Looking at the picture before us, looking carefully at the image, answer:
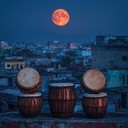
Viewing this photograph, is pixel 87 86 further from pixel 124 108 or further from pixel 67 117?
pixel 124 108

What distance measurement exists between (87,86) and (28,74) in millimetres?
1466

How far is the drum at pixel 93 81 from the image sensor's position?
Result: 28.6 ft

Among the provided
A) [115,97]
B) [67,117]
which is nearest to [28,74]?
[67,117]

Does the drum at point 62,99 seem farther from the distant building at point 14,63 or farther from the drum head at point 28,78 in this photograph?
the distant building at point 14,63

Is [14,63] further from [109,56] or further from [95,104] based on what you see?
[95,104]

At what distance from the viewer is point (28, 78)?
8.89 m

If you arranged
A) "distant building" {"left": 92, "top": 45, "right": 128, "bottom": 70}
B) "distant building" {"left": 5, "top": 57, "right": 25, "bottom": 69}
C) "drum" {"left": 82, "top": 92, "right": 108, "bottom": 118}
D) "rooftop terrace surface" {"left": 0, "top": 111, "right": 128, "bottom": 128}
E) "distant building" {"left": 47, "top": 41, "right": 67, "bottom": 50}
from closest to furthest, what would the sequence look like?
1. "rooftop terrace surface" {"left": 0, "top": 111, "right": 128, "bottom": 128}
2. "drum" {"left": 82, "top": 92, "right": 108, "bottom": 118}
3. "distant building" {"left": 92, "top": 45, "right": 128, "bottom": 70}
4. "distant building" {"left": 5, "top": 57, "right": 25, "bottom": 69}
5. "distant building" {"left": 47, "top": 41, "right": 67, "bottom": 50}

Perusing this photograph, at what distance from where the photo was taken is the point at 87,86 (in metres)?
8.77

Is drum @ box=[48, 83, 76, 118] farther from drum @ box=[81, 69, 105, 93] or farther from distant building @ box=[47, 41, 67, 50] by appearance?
distant building @ box=[47, 41, 67, 50]

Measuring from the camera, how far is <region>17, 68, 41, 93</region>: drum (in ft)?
28.8

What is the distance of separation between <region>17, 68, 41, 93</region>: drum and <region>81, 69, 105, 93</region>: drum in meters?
1.12

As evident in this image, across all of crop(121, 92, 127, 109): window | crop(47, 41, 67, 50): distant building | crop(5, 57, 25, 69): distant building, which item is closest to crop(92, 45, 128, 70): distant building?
crop(121, 92, 127, 109): window

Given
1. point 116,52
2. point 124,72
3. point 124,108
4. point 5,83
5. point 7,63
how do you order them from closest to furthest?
1. point 124,108
2. point 124,72
3. point 5,83
4. point 116,52
5. point 7,63

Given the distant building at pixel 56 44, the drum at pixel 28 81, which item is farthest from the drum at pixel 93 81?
the distant building at pixel 56 44
